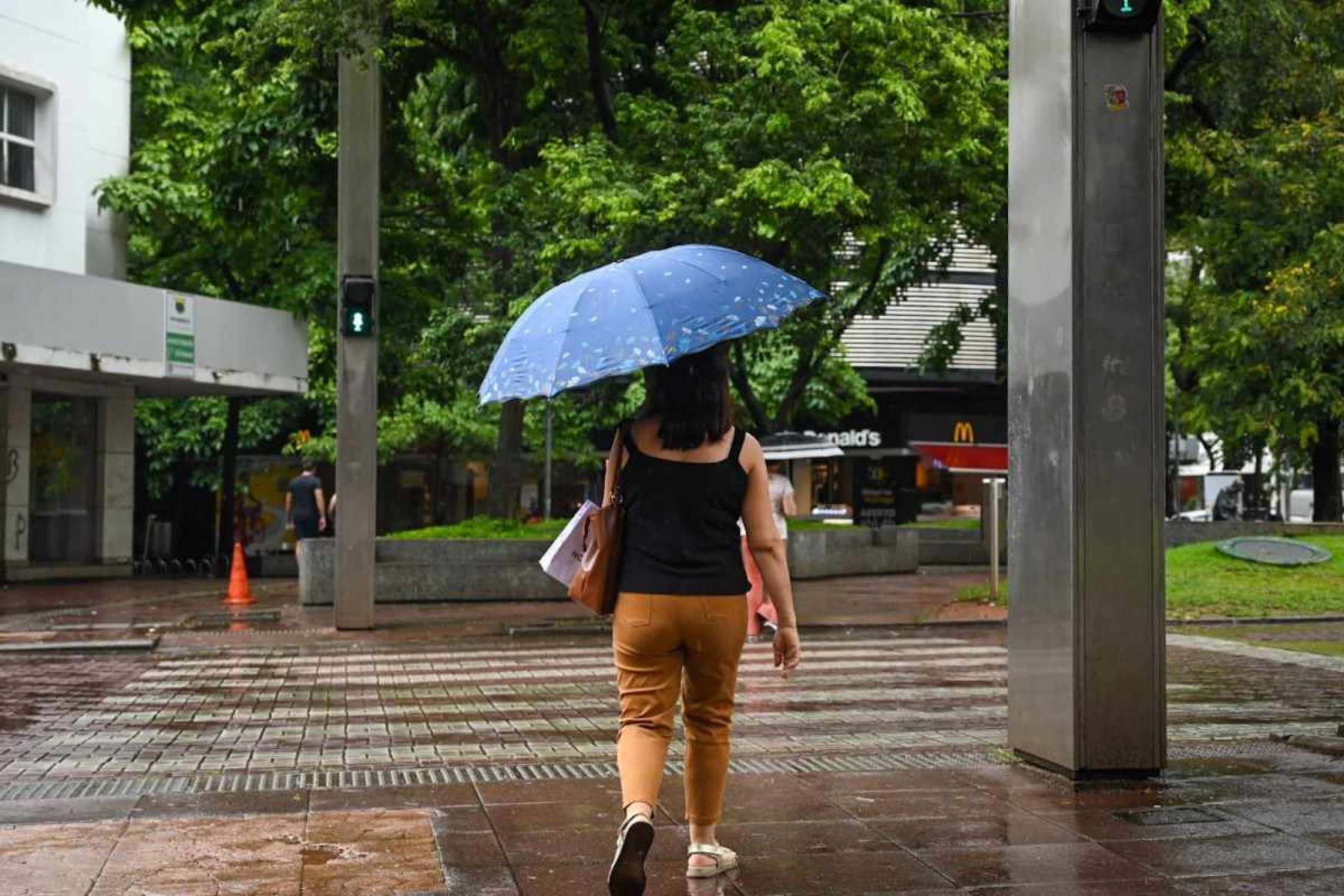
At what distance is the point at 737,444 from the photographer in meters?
5.25

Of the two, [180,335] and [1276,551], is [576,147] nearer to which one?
[180,335]

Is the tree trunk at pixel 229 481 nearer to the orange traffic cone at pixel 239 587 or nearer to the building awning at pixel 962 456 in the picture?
the orange traffic cone at pixel 239 587

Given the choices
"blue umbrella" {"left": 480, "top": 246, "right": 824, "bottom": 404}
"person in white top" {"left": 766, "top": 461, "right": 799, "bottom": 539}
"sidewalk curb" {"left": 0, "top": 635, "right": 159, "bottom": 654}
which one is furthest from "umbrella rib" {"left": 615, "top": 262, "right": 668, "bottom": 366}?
"person in white top" {"left": 766, "top": 461, "right": 799, "bottom": 539}

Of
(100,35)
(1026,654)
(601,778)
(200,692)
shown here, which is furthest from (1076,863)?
(100,35)

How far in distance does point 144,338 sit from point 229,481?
551 cm

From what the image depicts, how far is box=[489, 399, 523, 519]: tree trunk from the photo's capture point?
2156 centimetres

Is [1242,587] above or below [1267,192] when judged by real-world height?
below

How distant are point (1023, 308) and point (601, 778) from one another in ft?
9.22

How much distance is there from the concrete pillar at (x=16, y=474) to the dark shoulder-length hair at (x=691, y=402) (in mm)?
22518

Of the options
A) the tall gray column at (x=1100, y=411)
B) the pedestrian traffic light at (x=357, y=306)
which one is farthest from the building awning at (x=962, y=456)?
the tall gray column at (x=1100, y=411)

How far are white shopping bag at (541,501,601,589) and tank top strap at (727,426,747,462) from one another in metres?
0.47

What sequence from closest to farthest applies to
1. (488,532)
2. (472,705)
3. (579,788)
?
(579,788)
(472,705)
(488,532)

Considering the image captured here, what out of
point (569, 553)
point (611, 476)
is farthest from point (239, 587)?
point (611, 476)

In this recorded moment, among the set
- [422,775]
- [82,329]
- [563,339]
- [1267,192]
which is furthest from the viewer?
[1267,192]
